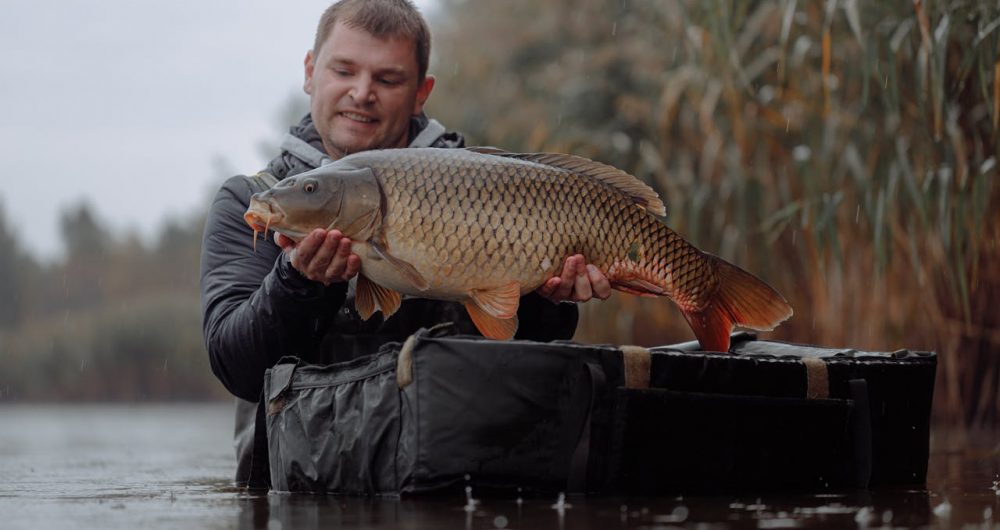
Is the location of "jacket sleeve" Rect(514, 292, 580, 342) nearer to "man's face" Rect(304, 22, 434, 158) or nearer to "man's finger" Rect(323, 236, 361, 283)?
"man's face" Rect(304, 22, 434, 158)

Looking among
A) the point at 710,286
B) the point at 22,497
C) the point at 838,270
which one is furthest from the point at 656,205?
the point at 838,270

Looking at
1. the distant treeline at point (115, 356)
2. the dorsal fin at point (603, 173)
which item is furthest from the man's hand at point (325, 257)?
the distant treeline at point (115, 356)

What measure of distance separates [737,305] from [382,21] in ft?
3.69

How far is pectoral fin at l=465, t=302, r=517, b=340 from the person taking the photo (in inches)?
108

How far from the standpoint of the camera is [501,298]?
2.70 metres

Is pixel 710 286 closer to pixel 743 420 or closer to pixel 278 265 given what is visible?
pixel 743 420

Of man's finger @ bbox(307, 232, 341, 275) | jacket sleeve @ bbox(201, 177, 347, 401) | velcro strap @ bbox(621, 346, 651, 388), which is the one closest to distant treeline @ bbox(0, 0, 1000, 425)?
velcro strap @ bbox(621, 346, 651, 388)

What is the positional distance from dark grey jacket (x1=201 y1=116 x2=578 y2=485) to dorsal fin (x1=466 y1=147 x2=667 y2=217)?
0.49m

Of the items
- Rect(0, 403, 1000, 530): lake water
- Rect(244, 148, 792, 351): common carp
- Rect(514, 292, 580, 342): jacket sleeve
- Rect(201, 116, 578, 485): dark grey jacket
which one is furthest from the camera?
Rect(514, 292, 580, 342): jacket sleeve

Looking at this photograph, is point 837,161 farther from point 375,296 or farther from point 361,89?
point 375,296

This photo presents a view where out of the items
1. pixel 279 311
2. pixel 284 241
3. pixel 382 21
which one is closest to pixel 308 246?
pixel 284 241

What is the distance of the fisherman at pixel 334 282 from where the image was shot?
Result: 299 cm

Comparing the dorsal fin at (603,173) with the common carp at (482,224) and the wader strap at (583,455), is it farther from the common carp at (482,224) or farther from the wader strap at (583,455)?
the wader strap at (583,455)

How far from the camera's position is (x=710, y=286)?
287cm
